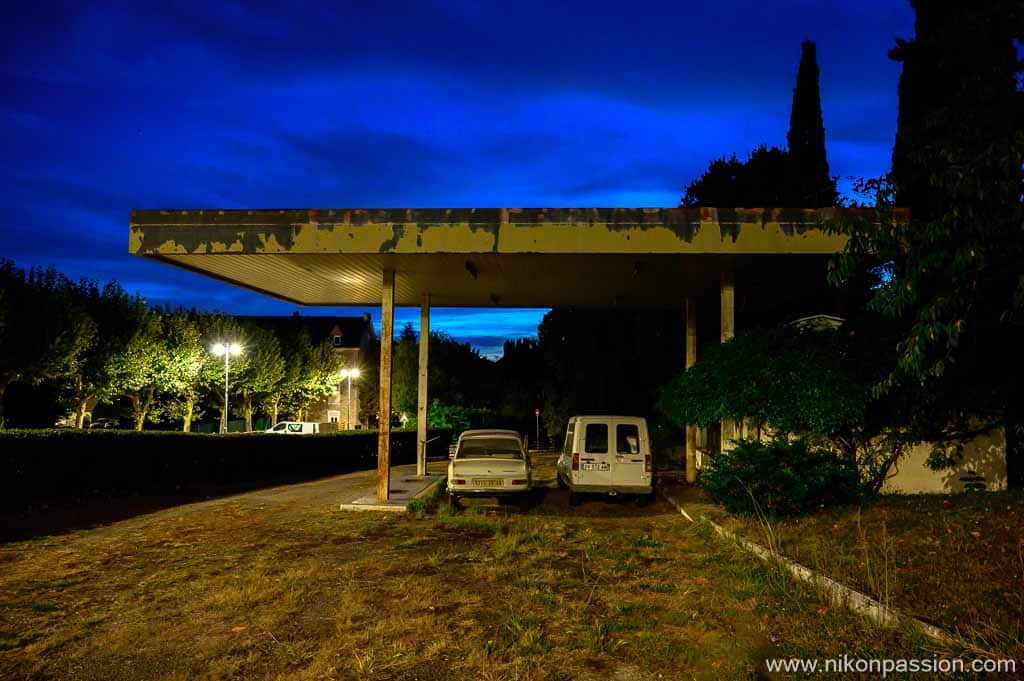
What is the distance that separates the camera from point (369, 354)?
3024 inches

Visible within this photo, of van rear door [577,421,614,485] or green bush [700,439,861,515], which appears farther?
van rear door [577,421,614,485]

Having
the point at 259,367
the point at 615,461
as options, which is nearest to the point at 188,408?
the point at 259,367

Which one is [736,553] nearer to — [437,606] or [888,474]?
[437,606]

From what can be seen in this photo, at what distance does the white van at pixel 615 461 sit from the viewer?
47.7 ft

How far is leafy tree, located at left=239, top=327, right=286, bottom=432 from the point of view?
168 feet

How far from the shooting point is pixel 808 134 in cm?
2852

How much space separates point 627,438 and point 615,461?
0.53 meters

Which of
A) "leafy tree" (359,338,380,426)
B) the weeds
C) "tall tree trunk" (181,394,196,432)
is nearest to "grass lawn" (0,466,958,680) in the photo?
the weeds

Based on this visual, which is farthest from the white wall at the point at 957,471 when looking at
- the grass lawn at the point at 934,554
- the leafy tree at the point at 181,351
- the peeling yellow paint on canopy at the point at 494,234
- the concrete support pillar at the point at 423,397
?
the leafy tree at the point at 181,351

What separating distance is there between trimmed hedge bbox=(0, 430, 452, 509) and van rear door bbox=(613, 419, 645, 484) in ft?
38.4

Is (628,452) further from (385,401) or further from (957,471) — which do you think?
(957,471)

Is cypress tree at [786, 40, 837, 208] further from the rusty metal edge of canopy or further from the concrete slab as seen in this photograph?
the concrete slab

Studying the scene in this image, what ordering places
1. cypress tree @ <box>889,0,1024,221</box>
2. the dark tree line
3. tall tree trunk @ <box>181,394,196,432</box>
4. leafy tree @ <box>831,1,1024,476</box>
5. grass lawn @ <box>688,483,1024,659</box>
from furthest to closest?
tall tree trunk @ <box>181,394,196,432</box>, the dark tree line, cypress tree @ <box>889,0,1024,221</box>, leafy tree @ <box>831,1,1024,476</box>, grass lawn @ <box>688,483,1024,659</box>

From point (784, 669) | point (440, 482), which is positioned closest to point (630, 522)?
point (440, 482)
